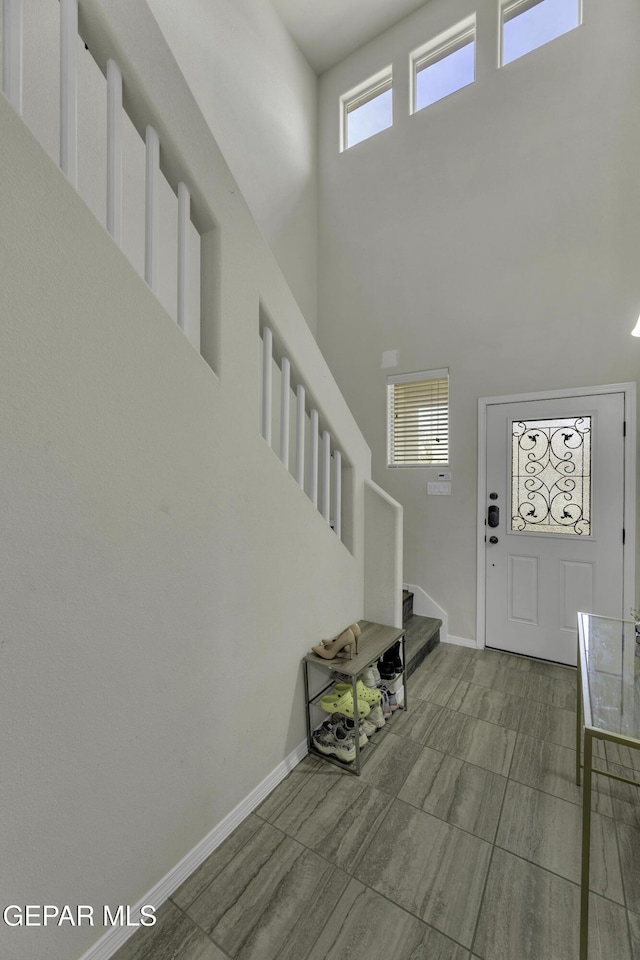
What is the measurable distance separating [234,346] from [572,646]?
3.05m

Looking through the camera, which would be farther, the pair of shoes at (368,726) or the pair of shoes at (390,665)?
the pair of shoes at (390,665)

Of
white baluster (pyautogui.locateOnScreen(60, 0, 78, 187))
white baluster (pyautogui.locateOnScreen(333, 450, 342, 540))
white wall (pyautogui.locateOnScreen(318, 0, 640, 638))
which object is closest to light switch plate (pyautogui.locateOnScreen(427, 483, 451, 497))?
white wall (pyautogui.locateOnScreen(318, 0, 640, 638))

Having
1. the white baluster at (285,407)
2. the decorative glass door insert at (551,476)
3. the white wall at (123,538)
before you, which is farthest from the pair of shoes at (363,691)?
the decorative glass door insert at (551,476)

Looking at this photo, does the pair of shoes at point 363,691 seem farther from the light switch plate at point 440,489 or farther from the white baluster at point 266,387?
the light switch plate at point 440,489

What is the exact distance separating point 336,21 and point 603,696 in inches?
214

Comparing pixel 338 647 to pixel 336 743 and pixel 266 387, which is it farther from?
pixel 266 387

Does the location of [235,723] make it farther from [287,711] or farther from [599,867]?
[599,867]

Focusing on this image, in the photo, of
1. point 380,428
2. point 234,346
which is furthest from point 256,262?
point 380,428

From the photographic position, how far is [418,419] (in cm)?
352

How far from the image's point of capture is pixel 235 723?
5.13ft

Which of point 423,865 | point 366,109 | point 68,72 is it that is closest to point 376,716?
point 423,865

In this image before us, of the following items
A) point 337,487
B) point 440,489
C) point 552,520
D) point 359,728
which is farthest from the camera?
point 440,489

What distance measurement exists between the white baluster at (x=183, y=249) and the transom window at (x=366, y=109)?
3492 millimetres

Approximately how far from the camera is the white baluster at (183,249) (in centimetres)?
134
